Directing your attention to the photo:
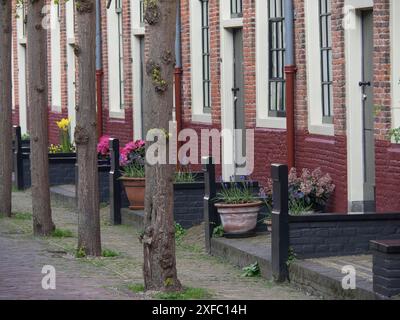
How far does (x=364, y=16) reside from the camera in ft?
56.6

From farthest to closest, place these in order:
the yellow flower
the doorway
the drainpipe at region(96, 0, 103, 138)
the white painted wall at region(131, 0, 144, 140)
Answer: the yellow flower
the drainpipe at region(96, 0, 103, 138)
the white painted wall at region(131, 0, 144, 140)
the doorway

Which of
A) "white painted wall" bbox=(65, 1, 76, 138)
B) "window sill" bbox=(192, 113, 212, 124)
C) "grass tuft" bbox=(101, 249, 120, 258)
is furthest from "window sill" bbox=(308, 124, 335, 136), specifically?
"white painted wall" bbox=(65, 1, 76, 138)

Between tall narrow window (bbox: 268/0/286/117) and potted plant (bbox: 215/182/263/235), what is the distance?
10.1 ft

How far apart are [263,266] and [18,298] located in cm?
299

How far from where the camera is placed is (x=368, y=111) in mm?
17250

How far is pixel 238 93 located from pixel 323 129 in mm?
3865

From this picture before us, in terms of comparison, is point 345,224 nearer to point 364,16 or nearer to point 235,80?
point 364,16

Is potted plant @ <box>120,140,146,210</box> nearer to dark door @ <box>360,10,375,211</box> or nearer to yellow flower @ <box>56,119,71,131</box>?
dark door @ <box>360,10,375,211</box>

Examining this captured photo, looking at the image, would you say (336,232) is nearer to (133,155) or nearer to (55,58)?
(133,155)

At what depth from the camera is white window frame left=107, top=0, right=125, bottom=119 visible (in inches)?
1132

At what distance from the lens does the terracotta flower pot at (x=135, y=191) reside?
2128cm

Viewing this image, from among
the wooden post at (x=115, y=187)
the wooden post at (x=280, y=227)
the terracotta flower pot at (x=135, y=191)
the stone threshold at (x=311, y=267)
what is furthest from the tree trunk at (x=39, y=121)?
the wooden post at (x=280, y=227)
